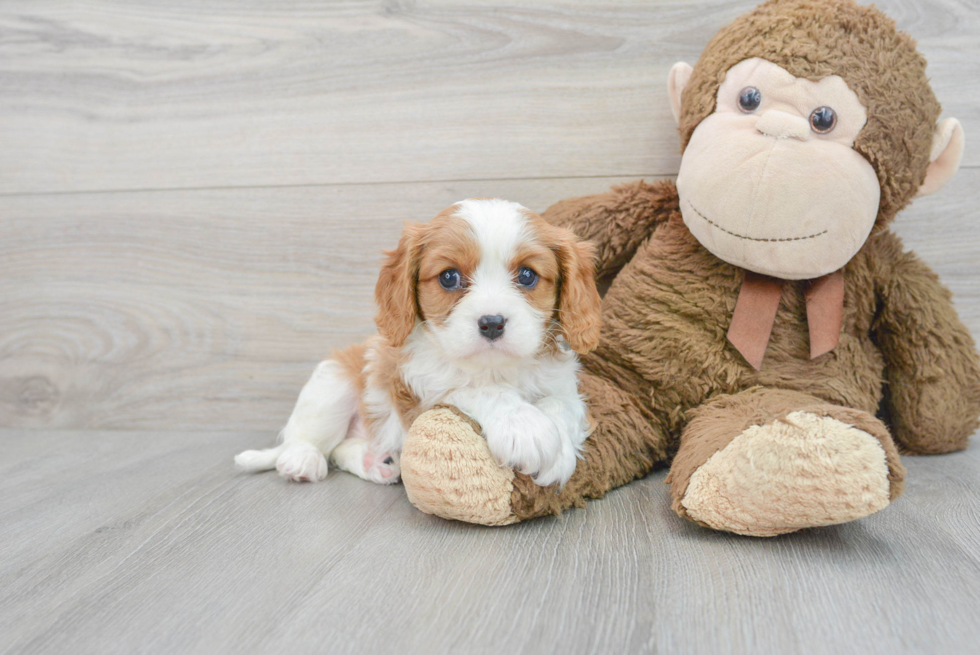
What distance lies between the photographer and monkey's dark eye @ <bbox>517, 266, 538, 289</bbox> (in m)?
1.26

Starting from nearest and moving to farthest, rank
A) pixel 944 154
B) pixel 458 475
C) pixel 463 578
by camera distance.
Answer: pixel 463 578 < pixel 458 475 < pixel 944 154

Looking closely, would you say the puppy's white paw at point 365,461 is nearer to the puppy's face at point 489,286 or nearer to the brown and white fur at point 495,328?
the brown and white fur at point 495,328

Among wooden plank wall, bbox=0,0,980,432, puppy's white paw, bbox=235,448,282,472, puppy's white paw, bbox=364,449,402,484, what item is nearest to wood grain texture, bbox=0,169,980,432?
wooden plank wall, bbox=0,0,980,432

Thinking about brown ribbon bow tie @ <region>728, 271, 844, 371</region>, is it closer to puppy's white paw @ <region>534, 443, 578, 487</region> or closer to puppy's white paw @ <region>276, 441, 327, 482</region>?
puppy's white paw @ <region>534, 443, 578, 487</region>

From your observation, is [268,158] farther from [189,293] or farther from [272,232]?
[189,293]

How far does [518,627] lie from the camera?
2.85ft

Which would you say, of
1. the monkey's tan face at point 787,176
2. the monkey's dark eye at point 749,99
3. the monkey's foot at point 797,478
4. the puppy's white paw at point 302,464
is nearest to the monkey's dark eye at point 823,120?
the monkey's tan face at point 787,176

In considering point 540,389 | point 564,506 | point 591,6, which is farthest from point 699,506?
point 591,6

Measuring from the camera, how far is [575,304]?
50.9 inches

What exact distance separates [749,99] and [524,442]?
802 millimetres

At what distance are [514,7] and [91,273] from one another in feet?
4.62

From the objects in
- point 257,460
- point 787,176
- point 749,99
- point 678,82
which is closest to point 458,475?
point 257,460

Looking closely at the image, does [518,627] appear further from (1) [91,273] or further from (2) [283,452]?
(1) [91,273]

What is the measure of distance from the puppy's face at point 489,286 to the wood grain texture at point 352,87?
0.57 metres
